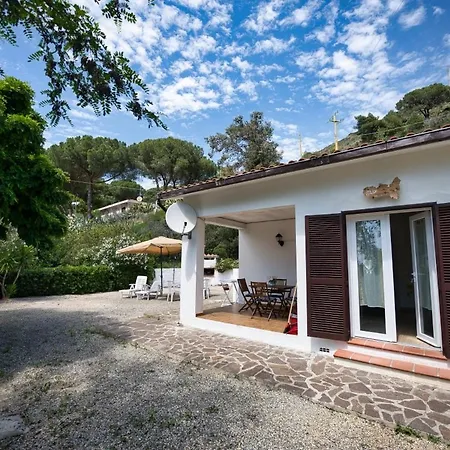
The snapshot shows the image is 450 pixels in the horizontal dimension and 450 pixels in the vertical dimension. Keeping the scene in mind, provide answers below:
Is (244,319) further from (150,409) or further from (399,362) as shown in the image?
(150,409)

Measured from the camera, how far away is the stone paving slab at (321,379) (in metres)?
3.83

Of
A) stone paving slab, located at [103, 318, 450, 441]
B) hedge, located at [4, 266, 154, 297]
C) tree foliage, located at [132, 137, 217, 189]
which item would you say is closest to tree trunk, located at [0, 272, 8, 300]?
hedge, located at [4, 266, 154, 297]

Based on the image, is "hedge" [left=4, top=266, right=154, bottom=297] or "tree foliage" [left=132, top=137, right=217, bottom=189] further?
"tree foliage" [left=132, top=137, right=217, bottom=189]

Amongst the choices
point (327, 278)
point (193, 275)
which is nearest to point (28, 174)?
point (193, 275)

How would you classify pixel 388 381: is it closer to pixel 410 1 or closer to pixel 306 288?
pixel 306 288

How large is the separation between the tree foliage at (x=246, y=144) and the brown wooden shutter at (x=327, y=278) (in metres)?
25.3

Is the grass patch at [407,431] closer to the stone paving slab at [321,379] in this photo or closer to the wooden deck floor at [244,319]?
the stone paving slab at [321,379]

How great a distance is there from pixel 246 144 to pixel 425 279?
2952cm

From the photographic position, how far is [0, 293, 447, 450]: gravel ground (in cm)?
330

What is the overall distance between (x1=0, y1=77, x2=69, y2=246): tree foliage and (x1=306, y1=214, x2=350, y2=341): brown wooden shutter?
257 inches

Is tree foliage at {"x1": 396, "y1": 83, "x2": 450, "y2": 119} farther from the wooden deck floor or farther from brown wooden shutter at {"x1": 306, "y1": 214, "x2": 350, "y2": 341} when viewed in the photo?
brown wooden shutter at {"x1": 306, "y1": 214, "x2": 350, "y2": 341}

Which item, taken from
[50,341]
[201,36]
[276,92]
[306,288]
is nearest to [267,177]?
[306,288]

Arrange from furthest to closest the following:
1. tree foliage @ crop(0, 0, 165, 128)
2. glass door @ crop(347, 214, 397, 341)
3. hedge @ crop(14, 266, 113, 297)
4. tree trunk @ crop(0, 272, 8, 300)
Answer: hedge @ crop(14, 266, 113, 297)
tree trunk @ crop(0, 272, 8, 300)
glass door @ crop(347, 214, 397, 341)
tree foliage @ crop(0, 0, 165, 128)

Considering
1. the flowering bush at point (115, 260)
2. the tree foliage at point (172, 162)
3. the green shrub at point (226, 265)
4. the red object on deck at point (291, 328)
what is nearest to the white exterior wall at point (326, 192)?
the red object on deck at point (291, 328)
